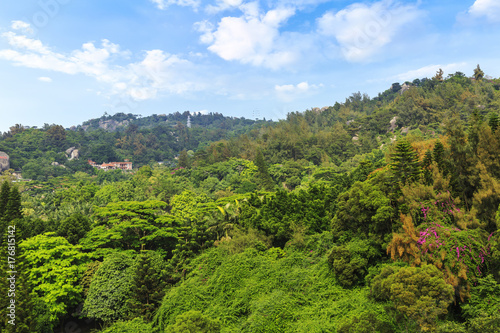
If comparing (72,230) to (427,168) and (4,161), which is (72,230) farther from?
(4,161)

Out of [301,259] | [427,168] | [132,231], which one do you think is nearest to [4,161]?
[132,231]

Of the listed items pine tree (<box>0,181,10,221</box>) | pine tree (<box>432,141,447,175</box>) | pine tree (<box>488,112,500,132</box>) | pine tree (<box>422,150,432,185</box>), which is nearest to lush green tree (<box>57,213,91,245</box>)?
pine tree (<box>0,181,10,221</box>)

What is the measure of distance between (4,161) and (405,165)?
3661 inches

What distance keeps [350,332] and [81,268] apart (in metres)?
15.5

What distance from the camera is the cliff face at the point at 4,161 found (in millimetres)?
79219

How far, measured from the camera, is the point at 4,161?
80000 mm

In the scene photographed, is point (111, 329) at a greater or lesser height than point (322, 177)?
lesser

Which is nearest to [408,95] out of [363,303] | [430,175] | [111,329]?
[430,175]

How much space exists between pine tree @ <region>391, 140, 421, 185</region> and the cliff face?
9174 centimetres

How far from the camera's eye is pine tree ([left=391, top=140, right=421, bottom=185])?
48.2ft

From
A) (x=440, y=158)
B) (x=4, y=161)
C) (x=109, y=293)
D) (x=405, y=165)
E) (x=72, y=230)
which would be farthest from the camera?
(x=4, y=161)

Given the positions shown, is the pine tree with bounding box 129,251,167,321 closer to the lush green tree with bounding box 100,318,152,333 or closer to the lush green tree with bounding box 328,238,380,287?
the lush green tree with bounding box 100,318,152,333

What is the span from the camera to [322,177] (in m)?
41.6

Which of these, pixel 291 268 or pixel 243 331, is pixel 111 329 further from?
pixel 291 268
